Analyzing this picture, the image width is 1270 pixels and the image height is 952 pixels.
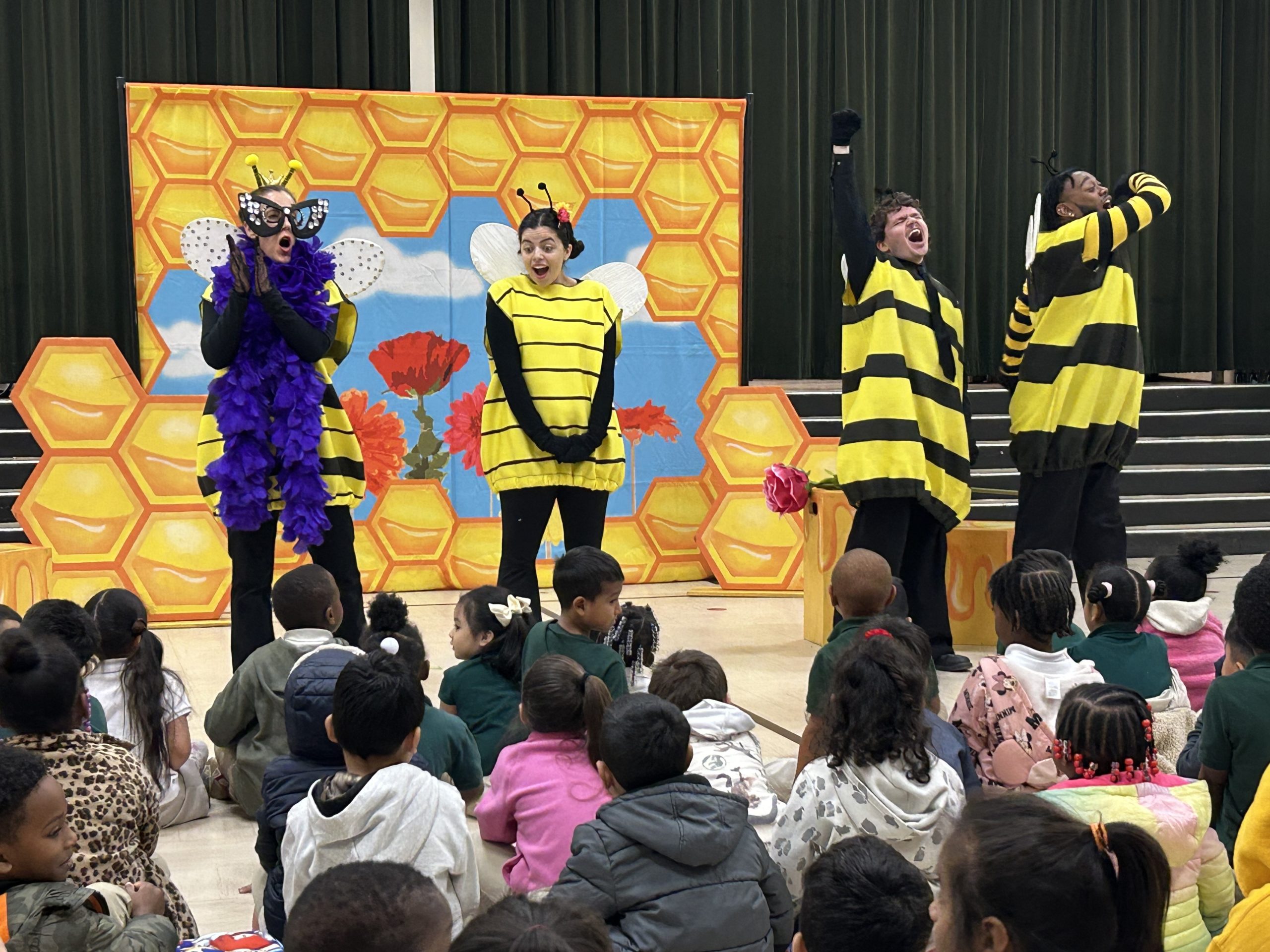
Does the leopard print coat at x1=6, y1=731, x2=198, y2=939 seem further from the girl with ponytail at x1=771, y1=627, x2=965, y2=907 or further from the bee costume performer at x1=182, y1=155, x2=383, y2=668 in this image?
the bee costume performer at x1=182, y1=155, x2=383, y2=668

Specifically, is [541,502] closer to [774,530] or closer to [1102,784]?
[774,530]

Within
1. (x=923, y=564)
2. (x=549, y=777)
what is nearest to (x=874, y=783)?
(x=549, y=777)

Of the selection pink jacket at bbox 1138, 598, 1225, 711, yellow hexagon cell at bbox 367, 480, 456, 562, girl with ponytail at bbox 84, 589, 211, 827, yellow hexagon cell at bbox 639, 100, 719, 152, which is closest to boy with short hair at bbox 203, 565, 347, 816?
girl with ponytail at bbox 84, 589, 211, 827

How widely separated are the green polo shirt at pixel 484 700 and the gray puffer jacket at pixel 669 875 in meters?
1.31

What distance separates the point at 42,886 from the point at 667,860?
78 cm

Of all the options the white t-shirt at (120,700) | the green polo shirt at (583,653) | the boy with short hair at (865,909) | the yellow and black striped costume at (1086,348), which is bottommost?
the white t-shirt at (120,700)

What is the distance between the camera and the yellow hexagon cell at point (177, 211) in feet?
19.7

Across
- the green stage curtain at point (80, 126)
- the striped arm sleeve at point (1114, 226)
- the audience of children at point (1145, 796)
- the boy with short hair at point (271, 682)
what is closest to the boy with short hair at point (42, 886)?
the audience of children at point (1145, 796)

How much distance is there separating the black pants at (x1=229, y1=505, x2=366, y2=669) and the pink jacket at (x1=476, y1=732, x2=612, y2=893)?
1477 mm

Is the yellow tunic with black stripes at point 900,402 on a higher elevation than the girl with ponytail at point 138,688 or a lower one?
higher

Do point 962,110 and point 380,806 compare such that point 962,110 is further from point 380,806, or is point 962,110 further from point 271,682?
point 380,806

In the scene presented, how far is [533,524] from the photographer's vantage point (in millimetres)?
4551

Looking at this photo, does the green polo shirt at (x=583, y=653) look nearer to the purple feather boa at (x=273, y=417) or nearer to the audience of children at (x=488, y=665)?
the audience of children at (x=488, y=665)

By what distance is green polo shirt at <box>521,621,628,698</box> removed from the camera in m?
3.12
